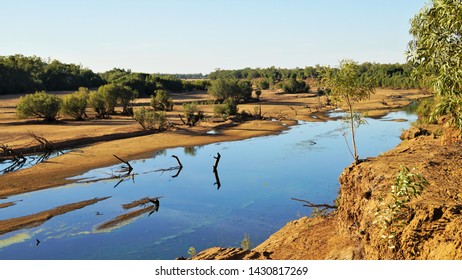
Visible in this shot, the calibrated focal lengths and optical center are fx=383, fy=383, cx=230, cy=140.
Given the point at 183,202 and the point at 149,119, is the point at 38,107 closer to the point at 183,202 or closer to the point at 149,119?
the point at 149,119

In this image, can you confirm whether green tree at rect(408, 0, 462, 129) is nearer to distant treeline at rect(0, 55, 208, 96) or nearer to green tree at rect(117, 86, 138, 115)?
green tree at rect(117, 86, 138, 115)

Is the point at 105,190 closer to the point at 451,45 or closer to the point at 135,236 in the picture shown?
the point at 135,236

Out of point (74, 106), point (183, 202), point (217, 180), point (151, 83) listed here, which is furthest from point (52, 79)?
point (183, 202)

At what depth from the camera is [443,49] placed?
34.1 ft

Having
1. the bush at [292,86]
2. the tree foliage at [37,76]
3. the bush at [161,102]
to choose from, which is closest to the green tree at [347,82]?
the bush at [161,102]

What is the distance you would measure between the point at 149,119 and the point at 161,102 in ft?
71.6

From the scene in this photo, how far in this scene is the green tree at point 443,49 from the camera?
384 inches

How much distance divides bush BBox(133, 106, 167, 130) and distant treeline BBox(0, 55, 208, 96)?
41221mm

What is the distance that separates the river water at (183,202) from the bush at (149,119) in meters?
9.70

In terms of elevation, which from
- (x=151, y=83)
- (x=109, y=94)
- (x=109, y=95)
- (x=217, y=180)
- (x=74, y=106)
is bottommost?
(x=217, y=180)

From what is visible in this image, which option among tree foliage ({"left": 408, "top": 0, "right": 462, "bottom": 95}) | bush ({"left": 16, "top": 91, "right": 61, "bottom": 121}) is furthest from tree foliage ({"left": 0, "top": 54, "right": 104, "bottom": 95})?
tree foliage ({"left": 408, "top": 0, "right": 462, "bottom": 95})

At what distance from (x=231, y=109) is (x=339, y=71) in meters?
41.5

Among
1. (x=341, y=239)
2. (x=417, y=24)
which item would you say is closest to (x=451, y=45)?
(x=417, y=24)

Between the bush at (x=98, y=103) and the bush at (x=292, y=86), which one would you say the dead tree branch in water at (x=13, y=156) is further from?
the bush at (x=292, y=86)
